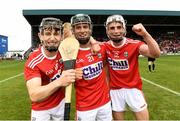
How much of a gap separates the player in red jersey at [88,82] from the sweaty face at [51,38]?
2.10 ft

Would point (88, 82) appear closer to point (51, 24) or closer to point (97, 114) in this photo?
point (97, 114)

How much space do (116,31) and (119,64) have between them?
22.9 inches

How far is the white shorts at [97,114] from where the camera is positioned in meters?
5.70

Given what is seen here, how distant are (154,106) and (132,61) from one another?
5.44 meters

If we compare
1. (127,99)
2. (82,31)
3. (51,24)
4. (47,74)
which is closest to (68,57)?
(51,24)

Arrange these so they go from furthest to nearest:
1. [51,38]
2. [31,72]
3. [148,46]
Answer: [148,46], [31,72], [51,38]

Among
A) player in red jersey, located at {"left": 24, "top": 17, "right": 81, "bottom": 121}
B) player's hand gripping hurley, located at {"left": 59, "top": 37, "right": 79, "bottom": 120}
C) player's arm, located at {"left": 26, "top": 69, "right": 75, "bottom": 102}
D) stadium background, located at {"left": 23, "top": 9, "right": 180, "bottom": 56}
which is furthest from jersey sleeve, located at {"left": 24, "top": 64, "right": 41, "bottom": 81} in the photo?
stadium background, located at {"left": 23, "top": 9, "right": 180, "bottom": 56}

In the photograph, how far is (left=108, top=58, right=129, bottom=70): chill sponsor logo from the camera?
649cm

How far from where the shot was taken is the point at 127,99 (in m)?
6.76

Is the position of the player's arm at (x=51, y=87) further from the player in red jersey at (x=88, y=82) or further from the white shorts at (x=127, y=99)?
the white shorts at (x=127, y=99)

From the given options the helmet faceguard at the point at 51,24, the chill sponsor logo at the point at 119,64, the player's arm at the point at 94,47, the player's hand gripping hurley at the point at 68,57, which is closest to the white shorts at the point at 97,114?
the player's arm at the point at 94,47

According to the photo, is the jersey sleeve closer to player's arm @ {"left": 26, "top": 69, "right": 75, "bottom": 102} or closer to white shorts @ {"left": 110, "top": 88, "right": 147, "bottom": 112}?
player's arm @ {"left": 26, "top": 69, "right": 75, "bottom": 102}

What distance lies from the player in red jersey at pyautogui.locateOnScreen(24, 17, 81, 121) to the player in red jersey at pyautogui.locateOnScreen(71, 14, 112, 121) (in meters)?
0.40

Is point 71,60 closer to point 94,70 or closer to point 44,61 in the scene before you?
point 44,61
